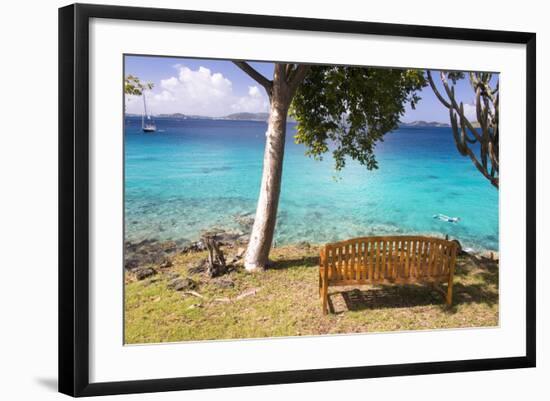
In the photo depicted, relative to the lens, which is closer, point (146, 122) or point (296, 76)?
point (146, 122)

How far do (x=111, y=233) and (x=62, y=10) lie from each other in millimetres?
1584

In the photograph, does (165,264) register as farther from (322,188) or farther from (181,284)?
(322,188)

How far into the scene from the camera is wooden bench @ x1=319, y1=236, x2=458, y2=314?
514 centimetres

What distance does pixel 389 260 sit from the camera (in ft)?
17.2

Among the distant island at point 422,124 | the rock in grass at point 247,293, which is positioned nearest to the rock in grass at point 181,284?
the rock in grass at point 247,293

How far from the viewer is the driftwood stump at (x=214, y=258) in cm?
567

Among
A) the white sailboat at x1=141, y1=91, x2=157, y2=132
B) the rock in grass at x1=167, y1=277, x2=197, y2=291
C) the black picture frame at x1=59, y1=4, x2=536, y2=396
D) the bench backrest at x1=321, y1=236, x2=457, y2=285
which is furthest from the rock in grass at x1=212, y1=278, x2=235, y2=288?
the white sailboat at x1=141, y1=91, x2=157, y2=132

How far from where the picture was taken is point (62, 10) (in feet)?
12.5

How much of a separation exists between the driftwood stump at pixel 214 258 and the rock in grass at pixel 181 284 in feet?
1.04

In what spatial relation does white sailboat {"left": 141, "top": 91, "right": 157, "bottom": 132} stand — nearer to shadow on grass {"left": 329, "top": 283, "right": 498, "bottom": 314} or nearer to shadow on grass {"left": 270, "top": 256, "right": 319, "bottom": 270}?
shadow on grass {"left": 270, "top": 256, "right": 319, "bottom": 270}

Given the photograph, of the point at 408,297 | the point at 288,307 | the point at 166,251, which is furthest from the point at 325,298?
the point at 166,251

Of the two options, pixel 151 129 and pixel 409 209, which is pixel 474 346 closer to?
pixel 409 209

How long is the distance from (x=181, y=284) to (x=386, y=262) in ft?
6.51

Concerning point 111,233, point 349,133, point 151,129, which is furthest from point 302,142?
point 111,233
